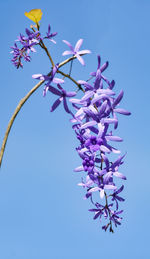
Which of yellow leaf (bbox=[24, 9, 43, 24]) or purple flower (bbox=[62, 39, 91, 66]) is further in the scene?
yellow leaf (bbox=[24, 9, 43, 24])

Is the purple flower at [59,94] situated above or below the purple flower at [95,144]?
above

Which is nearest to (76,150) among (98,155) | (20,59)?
(98,155)

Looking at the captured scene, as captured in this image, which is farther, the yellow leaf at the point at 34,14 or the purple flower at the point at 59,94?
the yellow leaf at the point at 34,14

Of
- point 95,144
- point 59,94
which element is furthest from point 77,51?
point 95,144

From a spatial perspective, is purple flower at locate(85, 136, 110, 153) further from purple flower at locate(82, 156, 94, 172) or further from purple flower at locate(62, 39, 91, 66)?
purple flower at locate(62, 39, 91, 66)

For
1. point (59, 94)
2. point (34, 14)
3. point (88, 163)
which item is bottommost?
point (88, 163)

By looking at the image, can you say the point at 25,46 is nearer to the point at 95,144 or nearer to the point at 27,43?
the point at 27,43

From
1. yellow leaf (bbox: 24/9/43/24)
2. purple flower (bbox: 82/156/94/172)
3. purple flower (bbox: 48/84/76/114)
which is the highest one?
yellow leaf (bbox: 24/9/43/24)

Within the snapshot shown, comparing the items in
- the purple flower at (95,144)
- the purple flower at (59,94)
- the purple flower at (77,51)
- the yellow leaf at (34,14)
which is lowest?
the purple flower at (95,144)

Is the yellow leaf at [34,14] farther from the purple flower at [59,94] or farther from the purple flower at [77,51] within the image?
the purple flower at [59,94]

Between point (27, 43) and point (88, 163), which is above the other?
point (27, 43)

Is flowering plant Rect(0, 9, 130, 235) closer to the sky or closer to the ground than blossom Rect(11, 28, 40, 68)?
closer to the ground

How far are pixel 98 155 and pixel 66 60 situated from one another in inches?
16.7

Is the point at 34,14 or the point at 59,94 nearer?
the point at 59,94
